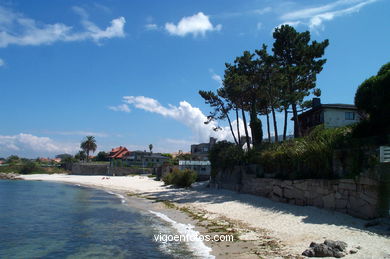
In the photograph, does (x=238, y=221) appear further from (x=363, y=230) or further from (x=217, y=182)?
(x=217, y=182)

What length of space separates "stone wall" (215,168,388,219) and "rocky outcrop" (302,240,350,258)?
397 cm

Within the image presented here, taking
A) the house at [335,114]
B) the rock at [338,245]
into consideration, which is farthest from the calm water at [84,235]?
the house at [335,114]

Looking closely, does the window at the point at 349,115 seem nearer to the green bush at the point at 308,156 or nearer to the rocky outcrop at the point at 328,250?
the green bush at the point at 308,156

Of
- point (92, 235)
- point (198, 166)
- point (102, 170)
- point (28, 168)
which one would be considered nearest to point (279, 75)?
point (92, 235)

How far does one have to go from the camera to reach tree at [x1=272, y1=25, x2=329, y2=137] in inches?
1243

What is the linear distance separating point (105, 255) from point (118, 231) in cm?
479

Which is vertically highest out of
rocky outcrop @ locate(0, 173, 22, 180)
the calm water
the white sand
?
the white sand

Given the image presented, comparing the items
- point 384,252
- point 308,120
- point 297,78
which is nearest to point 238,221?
point 384,252

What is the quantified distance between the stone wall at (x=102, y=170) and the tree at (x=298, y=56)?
6544 cm

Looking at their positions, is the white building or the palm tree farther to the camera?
the palm tree

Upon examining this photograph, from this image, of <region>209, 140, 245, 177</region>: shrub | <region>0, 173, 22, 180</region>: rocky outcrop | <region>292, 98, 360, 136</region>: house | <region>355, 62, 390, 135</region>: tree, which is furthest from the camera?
<region>0, 173, 22, 180</region>: rocky outcrop

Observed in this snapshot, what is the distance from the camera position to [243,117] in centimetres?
3659

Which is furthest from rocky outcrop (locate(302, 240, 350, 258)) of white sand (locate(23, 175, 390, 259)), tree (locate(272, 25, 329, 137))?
tree (locate(272, 25, 329, 137))

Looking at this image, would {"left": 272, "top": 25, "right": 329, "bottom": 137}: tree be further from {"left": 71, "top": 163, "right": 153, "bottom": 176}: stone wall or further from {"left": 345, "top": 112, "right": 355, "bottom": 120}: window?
{"left": 71, "top": 163, "right": 153, "bottom": 176}: stone wall
